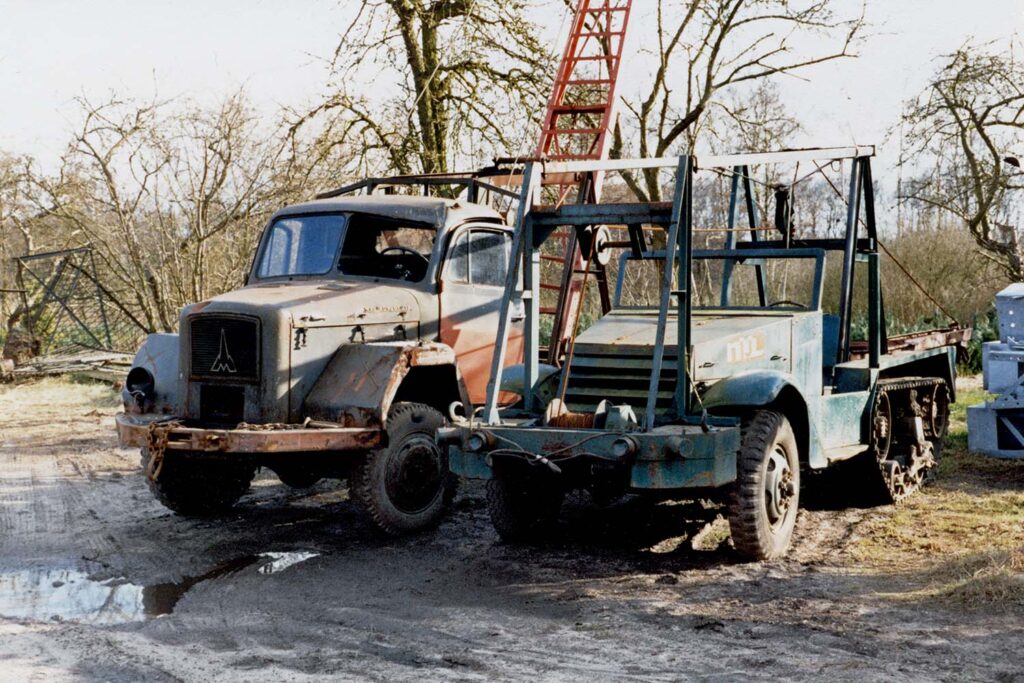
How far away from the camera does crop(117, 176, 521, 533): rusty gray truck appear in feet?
25.6

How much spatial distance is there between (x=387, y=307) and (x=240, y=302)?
1.08 metres

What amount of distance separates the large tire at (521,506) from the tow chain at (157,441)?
84.0 inches

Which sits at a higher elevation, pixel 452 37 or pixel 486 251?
pixel 452 37

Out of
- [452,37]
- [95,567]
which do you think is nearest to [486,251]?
[95,567]

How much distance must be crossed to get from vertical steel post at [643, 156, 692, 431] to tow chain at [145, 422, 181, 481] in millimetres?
3127

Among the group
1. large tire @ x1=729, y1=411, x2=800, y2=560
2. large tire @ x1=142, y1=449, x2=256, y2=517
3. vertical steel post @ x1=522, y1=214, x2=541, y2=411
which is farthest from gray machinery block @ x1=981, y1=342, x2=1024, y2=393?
large tire @ x1=142, y1=449, x2=256, y2=517

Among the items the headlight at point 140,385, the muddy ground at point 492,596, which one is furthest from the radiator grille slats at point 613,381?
the headlight at point 140,385

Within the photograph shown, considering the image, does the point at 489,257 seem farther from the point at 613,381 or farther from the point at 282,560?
the point at 282,560

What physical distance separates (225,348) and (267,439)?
921 millimetres

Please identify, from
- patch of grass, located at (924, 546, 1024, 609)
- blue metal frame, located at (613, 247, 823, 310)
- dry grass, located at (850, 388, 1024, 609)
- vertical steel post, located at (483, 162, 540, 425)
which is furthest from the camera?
blue metal frame, located at (613, 247, 823, 310)

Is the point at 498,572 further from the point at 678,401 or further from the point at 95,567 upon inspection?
the point at 95,567

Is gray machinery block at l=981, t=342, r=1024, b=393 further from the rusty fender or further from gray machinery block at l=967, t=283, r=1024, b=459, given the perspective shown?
the rusty fender

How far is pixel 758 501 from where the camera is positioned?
697 cm

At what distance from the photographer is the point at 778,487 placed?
23.9 feet
